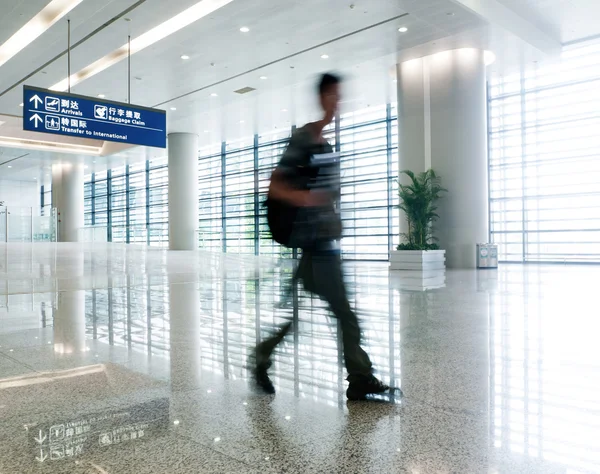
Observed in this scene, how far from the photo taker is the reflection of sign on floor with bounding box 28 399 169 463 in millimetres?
1956

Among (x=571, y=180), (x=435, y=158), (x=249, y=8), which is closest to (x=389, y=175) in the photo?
(x=435, y=158)

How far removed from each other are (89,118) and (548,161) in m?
14.5

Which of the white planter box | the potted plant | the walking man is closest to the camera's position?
the walking man

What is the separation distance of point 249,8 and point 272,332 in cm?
1133

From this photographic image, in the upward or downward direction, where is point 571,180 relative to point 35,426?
upward

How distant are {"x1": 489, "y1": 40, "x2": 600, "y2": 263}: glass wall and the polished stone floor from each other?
12.8 metres

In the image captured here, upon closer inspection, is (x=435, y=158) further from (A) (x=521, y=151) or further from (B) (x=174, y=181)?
(B) (x=174, y=181)

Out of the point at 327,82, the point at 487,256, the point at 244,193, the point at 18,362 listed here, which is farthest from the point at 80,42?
the point at 327,82

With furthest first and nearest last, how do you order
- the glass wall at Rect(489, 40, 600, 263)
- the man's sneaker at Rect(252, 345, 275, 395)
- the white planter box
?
the glass wall at Rect(489, 40, 600, 263)
the white planter box
the man's sneaker at Rect(252, 345, 275, 395)

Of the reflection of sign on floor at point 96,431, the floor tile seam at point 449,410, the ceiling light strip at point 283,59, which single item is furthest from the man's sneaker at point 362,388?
the ceiling light strip at point 283,59

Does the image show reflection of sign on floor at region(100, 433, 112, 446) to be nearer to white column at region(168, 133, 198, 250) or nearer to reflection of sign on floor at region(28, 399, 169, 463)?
reflection of sign on floor at region(28, 399, 169, 463)

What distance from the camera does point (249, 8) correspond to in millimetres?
12414

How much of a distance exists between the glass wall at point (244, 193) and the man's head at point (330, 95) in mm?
56

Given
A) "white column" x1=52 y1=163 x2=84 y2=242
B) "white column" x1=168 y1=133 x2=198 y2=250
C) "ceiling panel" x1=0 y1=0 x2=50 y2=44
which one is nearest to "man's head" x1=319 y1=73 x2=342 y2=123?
"ceiling panel" x1=0 y1=0 x2=50 y2=44
